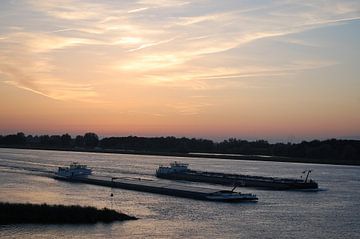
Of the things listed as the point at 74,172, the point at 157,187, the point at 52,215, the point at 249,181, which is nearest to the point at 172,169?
the point at 74,172

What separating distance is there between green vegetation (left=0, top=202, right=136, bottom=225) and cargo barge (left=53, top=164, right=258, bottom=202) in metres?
14.1

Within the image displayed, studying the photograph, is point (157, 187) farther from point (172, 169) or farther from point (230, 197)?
point (172, 169)

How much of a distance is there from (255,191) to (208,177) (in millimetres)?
12529

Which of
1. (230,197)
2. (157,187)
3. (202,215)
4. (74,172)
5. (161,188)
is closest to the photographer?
(202,215)

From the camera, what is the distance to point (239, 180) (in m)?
56.8

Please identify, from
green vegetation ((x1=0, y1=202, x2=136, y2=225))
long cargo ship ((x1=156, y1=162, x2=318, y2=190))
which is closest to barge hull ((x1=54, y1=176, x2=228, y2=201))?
long cargo ship ((x1=156, y1=162, x2=318, y2=190))

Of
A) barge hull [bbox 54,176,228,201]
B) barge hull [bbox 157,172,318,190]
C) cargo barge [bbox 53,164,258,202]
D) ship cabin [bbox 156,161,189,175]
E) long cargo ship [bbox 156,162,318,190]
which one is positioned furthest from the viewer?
ship cabin [bbox 156,161,189,175]

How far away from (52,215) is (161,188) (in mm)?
20679

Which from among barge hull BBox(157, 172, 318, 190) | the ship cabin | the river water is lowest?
the river water

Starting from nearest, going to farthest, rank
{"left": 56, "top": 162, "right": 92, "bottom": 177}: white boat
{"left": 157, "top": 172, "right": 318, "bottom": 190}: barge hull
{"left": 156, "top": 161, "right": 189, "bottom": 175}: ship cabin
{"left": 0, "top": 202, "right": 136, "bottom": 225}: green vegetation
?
1. {"left": 0, "top": 202, "right": 136, "bottom": 225}: green vegetation
2. {"left": 157, "top": 172, "right": 318, "bottom": 190}: barge hull
3. {"left": 56, "top": 162, "right": 92, "bottom": 177}: white boat
4. {"left": 156, "top": 161, "right": 189, "bottom": 175}: ship cabin

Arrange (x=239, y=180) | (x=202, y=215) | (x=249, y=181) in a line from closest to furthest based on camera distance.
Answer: (x=202, y=215) → (x=239, y=180) → (x=249, y=181)

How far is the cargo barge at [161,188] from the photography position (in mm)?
41281

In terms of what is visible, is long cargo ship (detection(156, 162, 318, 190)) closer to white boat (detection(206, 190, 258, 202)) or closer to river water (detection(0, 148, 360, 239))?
river water (detection(0, 148, 360, 239))

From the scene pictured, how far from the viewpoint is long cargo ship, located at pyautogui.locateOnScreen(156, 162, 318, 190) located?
53.5 metres
